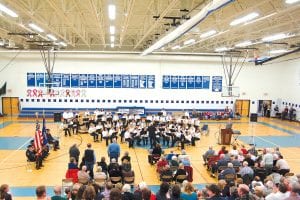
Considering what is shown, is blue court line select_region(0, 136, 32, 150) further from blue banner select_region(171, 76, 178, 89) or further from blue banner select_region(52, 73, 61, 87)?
blue banner select_region(171, 76, 178, 89)

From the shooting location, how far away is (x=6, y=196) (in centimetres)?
684

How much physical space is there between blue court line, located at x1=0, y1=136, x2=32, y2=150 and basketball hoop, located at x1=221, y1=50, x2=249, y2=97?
1876 cm

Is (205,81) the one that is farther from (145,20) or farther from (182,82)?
(145,20)

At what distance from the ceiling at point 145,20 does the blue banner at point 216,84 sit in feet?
9.95

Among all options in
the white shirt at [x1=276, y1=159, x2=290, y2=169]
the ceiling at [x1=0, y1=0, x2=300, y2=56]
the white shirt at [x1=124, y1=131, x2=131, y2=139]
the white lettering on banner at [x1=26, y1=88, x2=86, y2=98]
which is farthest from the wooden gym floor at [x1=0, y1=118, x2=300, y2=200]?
the ceiling at [x1=0, y1=0, x2=300, y2=56]

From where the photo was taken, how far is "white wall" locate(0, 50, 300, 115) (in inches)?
1109

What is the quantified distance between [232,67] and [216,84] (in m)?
2.42

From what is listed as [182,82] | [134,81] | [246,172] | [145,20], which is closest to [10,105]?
[134,81]

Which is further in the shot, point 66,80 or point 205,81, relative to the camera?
point 205,81

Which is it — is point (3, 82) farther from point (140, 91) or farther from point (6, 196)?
point (6, 196)

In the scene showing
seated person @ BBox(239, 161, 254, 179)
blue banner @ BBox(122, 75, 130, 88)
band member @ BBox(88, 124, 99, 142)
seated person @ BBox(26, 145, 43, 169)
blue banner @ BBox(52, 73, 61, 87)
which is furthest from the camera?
blue banner @ BBox(122, 75, 130, 88)

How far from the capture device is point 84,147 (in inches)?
705

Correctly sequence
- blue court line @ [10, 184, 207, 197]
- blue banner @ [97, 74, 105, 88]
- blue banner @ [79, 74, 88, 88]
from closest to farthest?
blue court line @ [10, 184, 207, 197], blue banner @ [79, 74, 88, 88], blue banner @ [97, 74, 105, 88]

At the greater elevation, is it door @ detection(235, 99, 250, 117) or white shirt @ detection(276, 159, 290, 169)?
door @ detection(235, 99, 250, 117)
